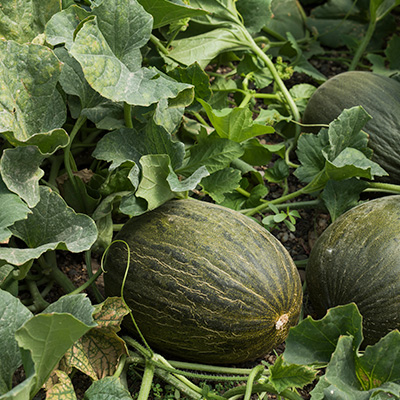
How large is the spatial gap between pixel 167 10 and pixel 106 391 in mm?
957

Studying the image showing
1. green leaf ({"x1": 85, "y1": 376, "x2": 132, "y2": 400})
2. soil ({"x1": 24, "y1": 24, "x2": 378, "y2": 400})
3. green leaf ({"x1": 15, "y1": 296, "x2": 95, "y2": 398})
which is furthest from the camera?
soil ({"x1": 24, "y1": 24, "x2": 378, "y2": 400})

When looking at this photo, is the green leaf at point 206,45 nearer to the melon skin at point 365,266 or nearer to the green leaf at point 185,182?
the green leaf at point 185,182

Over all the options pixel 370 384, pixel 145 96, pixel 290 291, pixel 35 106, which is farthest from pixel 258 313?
pixel 35 106

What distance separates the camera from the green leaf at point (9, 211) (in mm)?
1273

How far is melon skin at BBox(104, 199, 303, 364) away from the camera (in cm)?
146

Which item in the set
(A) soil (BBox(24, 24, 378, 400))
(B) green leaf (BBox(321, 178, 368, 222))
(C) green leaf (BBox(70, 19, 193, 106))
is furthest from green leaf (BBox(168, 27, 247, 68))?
(B) green leaf (BBox(321, 178, 368, 222))

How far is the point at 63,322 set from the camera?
112 centimetres

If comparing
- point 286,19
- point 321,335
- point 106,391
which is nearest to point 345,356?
point 321,335

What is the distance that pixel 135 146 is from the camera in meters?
1.66

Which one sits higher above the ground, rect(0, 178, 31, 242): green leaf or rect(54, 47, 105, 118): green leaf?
rect(54, 47, 105, 118): green leaf

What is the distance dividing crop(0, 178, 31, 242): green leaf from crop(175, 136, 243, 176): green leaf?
1.61 ft

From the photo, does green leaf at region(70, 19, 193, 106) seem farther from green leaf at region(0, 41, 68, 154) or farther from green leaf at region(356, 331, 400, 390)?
green leaf at region(356, 331, 400, 390)

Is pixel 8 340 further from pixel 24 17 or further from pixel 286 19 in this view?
pixel 286 19

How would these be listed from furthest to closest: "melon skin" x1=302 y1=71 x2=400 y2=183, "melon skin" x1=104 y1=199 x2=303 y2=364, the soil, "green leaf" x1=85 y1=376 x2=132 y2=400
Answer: "melon skin" x1=302 y1=71 x2=400 y2=183 → the soil → "melon skin" x1=104 y1=199 x2=303 y2=364 → "green leaf" x1=85 y1=376 x2=132 y2=400
